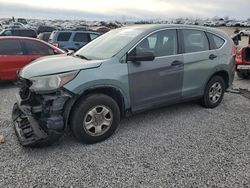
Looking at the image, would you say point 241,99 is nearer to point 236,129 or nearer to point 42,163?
point 236,129

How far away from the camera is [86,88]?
374cm

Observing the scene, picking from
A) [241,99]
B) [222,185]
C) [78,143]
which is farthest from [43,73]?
[241,99]

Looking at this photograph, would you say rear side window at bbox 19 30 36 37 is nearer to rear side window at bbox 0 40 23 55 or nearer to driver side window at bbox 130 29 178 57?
rear side window at bbox 0 40 23 55

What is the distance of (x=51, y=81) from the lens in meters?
3.61

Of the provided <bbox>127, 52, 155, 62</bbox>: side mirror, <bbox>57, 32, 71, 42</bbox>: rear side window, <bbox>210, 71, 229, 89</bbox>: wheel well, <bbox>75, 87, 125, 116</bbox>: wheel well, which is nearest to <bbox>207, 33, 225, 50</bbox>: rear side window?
A: <bbox>210, 71, 229, 89</bbox>: wheel well

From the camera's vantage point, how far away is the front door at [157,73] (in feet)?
14.0

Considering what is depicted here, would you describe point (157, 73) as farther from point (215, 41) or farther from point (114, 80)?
point (215, 41)

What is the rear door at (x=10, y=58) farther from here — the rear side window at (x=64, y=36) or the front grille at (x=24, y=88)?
the rear side window at (x=64, y=36)

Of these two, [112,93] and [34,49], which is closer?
[112,93]

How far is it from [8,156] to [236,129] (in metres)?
3.65

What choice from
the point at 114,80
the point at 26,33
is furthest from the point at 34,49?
the point at 26,33

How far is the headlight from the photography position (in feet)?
11.8

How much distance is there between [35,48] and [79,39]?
5.73m

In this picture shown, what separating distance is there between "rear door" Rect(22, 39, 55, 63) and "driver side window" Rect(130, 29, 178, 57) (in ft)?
14.6
